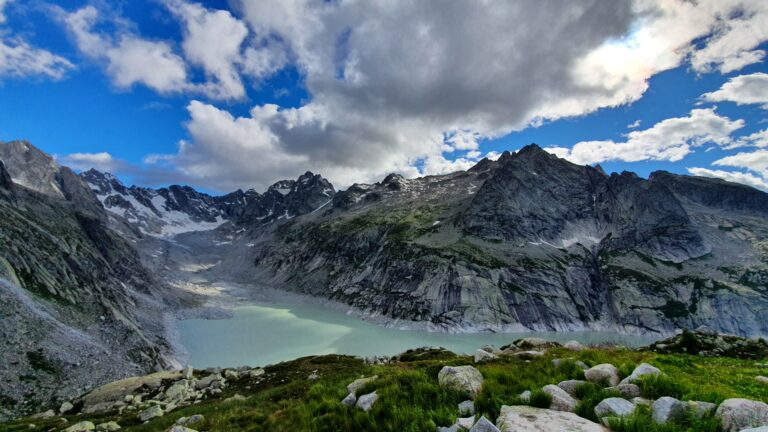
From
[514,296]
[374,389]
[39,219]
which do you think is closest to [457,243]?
[514,296]

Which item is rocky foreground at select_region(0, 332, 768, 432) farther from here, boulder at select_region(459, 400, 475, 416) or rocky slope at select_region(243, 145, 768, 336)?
rocky slope at select_region(243, 145, 768, 336)

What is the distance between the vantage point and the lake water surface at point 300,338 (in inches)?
3000

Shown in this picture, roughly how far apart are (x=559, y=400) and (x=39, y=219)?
4105 inches

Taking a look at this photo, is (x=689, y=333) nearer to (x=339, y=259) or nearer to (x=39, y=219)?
(x=39, y=219)

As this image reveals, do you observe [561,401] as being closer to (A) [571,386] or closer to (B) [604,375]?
(A) [571,386]

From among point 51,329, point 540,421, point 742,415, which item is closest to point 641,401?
point 742,415

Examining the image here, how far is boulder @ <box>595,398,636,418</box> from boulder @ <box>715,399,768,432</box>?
1.33 meters

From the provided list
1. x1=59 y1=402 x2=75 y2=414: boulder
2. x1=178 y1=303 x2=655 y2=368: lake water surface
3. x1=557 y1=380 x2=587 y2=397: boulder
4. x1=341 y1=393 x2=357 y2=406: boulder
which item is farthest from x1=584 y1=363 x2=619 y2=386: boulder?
x1=178 y1=303 x2=655 y2=368: lake water surface

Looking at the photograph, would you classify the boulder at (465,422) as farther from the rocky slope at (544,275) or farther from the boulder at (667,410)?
the rocky slope at (544,275)

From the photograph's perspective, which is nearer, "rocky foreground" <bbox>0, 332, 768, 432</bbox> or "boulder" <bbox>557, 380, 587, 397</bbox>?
"rocky foreground" <bbox>0, 332, 768, 432</bbox>

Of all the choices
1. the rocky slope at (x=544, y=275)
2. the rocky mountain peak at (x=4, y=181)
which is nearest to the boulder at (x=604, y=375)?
the rocky mountain peak at (x=4, y=181)

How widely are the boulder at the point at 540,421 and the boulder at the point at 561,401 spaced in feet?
1.02

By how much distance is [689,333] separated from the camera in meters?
35.1

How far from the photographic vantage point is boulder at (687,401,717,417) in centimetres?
666
